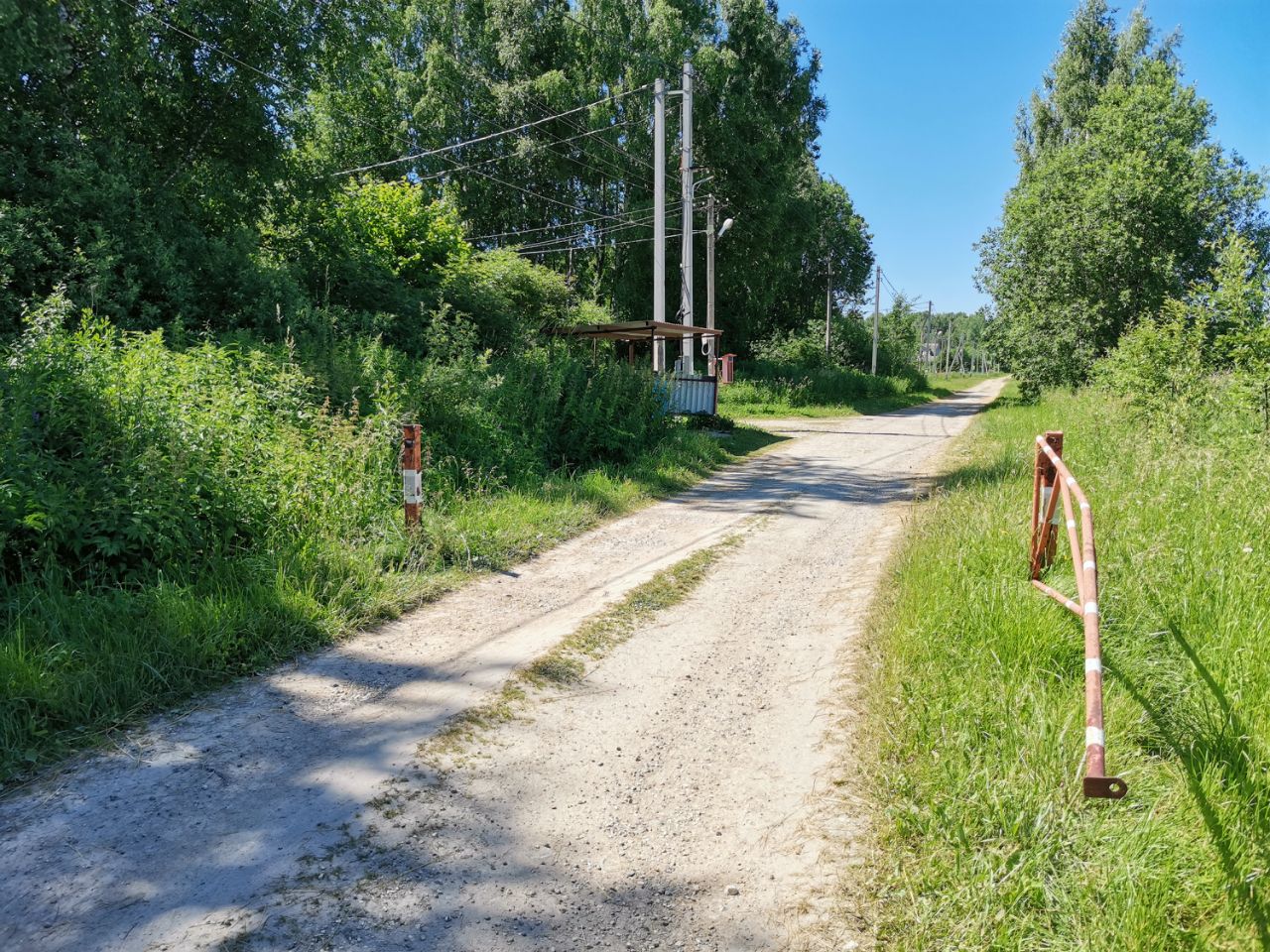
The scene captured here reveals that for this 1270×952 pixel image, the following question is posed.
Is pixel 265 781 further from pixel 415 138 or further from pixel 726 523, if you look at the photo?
pixel 415 138

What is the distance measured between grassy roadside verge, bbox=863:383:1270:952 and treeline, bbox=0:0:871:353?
842 centimetres

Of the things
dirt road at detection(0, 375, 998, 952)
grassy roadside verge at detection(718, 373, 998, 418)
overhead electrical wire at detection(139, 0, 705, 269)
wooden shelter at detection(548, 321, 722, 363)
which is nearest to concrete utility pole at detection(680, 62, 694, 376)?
wooden shelter at detection(548, 321, 722, 363)

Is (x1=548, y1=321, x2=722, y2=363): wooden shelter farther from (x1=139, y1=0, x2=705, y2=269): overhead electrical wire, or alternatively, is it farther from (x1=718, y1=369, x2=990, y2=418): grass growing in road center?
(x1=139, y1=0, x2=705, y2=269): overhead electrical wire

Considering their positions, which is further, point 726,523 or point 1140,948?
point 726,523

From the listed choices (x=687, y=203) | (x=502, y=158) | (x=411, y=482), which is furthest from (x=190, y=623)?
(x=502, y=158)

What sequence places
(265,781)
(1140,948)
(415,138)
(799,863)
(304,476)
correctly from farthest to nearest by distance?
(415,138) → (304,476) → (265,781) → (799,863) → (1140,948)

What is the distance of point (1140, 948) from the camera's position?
7.16 feet

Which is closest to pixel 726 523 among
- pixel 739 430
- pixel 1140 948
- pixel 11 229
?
pixel 1140 948

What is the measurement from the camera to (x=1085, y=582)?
2801 millimetres

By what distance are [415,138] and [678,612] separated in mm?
32643

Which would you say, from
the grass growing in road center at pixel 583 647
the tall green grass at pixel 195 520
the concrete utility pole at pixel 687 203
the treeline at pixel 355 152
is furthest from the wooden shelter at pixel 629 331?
the grass growing in road center at pixel 583 647

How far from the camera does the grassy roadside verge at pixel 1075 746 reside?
2375 mm

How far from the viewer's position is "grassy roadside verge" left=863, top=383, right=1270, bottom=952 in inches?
93.5

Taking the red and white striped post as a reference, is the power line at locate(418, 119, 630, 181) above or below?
above
